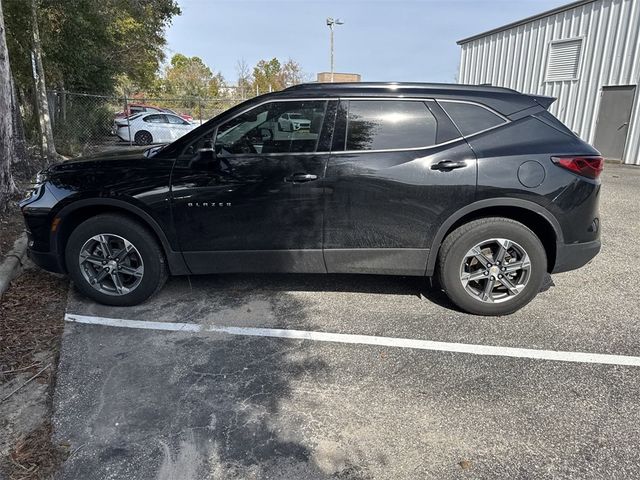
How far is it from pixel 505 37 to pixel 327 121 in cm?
1593

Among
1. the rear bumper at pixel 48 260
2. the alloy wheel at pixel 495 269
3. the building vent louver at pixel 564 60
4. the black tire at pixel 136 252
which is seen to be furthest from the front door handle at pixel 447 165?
the building vent louver at pixel 564 60

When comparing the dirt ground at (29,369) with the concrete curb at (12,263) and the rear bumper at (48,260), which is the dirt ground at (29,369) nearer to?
the concrete curb at (12,263)

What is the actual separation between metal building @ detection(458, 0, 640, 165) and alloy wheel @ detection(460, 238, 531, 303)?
11867 millimetres

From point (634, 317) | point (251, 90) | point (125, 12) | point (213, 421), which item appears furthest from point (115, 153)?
point (251, 90)

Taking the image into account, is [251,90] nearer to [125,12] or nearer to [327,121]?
[125,12]

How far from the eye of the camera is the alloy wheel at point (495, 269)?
12.0ft

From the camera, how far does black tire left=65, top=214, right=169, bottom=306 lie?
12.5ft

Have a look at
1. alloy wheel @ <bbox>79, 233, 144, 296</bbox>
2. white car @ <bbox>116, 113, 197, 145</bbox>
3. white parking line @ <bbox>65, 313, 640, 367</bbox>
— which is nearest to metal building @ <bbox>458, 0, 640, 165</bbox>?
white parking line @ <bbox>65, 313, 640, 367</bbox>

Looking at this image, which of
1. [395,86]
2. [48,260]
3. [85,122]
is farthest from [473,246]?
[85,122]

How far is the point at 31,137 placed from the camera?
14.7 m

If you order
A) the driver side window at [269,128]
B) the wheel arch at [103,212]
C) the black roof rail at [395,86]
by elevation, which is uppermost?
the black roof rail at [395,86]

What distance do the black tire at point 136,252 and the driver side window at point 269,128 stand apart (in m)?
0.99

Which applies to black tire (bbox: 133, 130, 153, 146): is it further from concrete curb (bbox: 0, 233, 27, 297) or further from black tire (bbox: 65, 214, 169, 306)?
black tire (bbox: 65, 214, 169, 306)

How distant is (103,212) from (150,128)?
53.1ft
